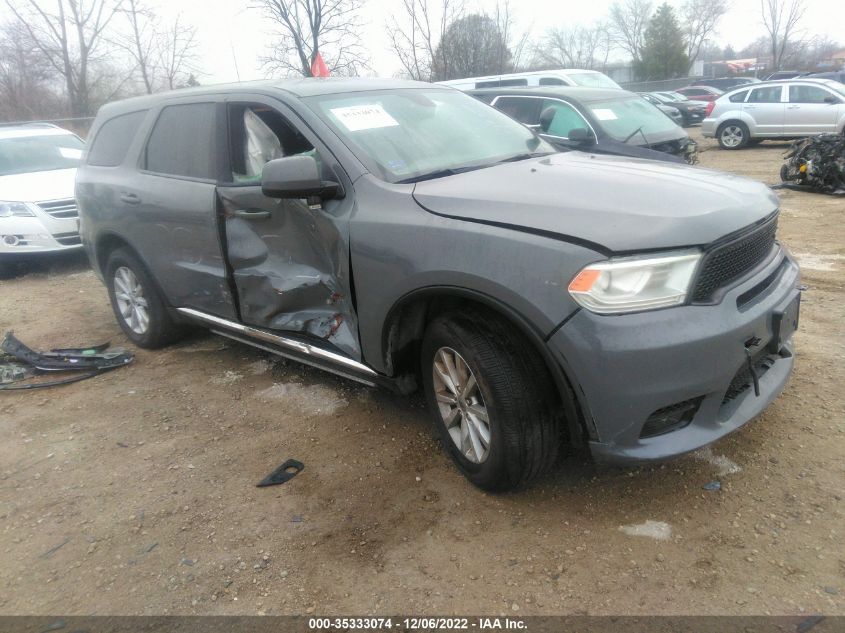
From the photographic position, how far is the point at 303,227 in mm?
3242

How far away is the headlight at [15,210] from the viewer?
7.39m

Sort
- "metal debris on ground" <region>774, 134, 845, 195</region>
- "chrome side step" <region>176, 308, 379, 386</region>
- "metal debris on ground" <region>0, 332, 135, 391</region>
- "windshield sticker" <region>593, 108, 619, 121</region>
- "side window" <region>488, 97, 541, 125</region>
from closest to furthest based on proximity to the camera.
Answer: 1. "chrome side step" <region>176, 308, 379, 386</region>
2. "metal debris on ground" <region>0, 332, 135, 391</region>
3. "windshield sticker" <region>593, 108, 619, 121</region>
4. "side window" <region>488, 97, 541, 125</region>
5. "metal debris on ground" <region>774, 134, 845, 195</region>

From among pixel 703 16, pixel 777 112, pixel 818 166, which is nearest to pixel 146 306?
pixel 818 166

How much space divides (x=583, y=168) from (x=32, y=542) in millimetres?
2941

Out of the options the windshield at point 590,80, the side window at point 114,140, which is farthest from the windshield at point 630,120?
the side window at point 114,140

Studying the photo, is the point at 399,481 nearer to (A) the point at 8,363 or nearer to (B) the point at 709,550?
(B) the point at 709,550

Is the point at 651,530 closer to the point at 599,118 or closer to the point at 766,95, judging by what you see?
the point at 599,118

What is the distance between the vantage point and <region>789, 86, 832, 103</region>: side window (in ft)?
49.5

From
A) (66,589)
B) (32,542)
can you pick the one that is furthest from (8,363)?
(66,589)

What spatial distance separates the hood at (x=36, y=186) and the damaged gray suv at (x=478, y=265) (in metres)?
4.18

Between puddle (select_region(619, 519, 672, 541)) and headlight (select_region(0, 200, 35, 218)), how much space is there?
7413 millimetres

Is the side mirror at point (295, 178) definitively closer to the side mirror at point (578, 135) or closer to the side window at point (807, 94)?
the side mirror at point (578, 135)

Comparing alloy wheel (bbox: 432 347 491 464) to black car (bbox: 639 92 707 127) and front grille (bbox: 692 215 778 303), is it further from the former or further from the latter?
black car (bbox: 639 92 707 127)

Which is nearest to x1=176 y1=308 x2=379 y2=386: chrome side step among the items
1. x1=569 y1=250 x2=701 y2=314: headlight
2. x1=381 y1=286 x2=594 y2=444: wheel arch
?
x1=381 y1=286 x2=594 y2=444: wheel arch
